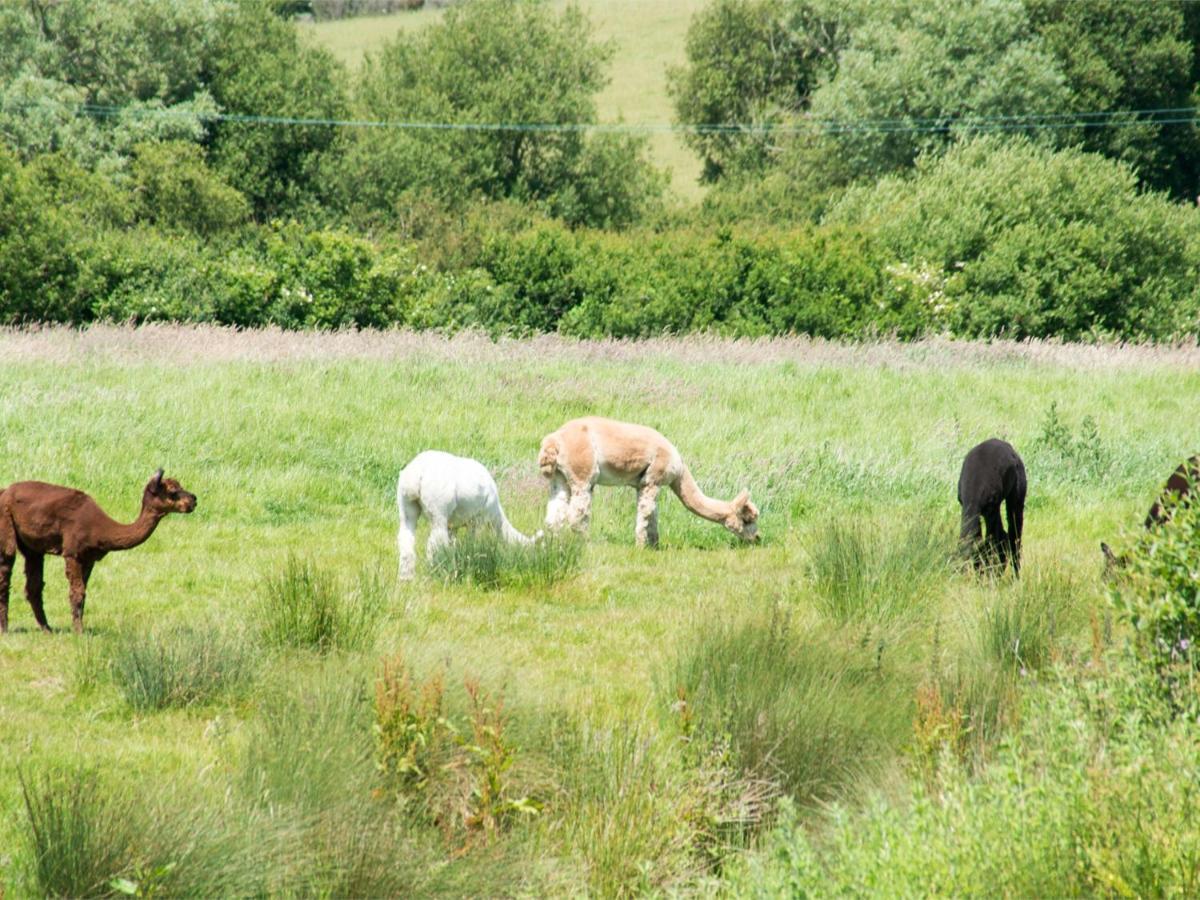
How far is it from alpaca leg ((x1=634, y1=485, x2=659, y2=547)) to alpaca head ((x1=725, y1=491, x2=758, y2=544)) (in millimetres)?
719

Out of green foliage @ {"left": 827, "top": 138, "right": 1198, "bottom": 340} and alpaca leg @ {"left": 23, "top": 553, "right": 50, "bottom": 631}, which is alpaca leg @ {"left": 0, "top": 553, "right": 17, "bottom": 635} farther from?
green foliage @ {"left": 827, "top": 138, "right": 1198, "bottom": 340}

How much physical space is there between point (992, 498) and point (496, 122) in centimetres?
5303

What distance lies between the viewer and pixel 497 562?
11.3m

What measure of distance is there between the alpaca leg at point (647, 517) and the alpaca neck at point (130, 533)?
524 centimetres

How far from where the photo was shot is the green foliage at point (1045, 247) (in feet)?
113

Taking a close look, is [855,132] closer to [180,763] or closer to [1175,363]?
[1175,363]

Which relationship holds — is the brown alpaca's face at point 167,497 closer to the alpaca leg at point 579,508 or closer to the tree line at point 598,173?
the alpaca leg at point 579,508

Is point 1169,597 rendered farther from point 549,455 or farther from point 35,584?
point 35,584

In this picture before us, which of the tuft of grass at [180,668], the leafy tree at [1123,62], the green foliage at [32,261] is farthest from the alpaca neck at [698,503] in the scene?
the leafy tree at [1123,62]

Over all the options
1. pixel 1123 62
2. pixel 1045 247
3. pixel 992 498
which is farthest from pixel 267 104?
pixel 992 498

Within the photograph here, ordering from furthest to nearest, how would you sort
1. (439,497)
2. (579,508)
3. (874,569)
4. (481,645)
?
(579,508) → (439,497) → (874,569) → (481,645)

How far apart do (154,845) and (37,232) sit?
85.0 ft

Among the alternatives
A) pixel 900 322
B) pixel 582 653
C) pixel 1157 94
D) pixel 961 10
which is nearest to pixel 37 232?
pixel 900 322

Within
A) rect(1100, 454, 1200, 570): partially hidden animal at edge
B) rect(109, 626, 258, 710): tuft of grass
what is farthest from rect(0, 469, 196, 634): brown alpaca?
rect(1100, 454, 1200, 570): partially hidden animal at edge
